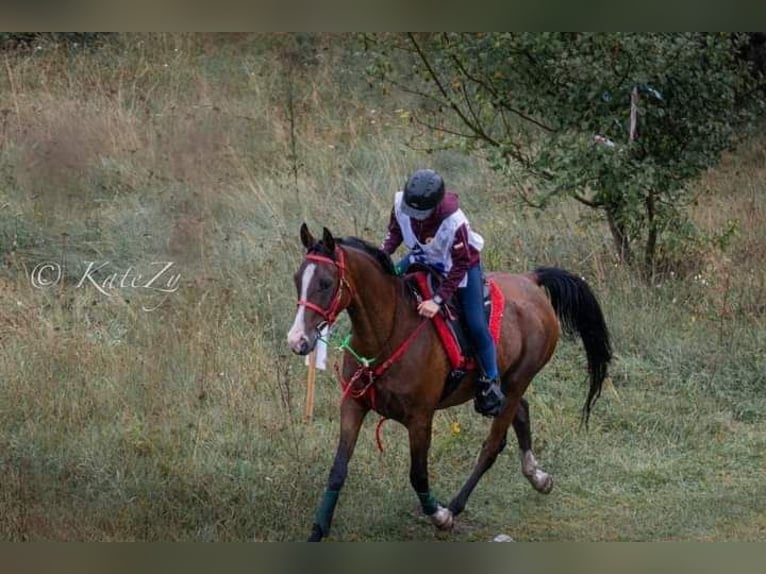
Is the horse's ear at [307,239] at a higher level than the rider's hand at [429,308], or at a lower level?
higher

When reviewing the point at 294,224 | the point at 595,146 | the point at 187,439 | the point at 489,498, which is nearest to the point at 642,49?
the point at 595,146

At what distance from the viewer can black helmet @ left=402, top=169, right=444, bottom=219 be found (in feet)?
21.7

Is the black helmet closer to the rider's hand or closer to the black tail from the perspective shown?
the rider's hand

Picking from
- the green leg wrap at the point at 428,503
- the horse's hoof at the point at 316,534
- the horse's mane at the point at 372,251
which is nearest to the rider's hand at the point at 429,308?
the horse's mane at the point at 372,251

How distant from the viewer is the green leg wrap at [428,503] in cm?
714

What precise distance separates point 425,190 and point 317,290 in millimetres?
921

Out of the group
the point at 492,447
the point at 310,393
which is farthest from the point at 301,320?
the point at 310,393

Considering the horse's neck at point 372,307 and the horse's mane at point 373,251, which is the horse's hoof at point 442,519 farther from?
the horse's mane at point 373,251

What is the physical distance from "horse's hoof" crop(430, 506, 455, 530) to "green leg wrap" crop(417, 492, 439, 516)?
0.11 feet

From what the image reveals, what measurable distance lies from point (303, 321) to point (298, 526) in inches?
76.7

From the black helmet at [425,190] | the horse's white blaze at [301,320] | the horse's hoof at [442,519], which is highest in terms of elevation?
the black helmet at [425,190]

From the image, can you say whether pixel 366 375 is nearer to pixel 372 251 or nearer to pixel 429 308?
pixel 429 308

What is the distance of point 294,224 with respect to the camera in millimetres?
11680

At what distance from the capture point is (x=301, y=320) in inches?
241
